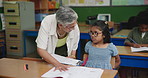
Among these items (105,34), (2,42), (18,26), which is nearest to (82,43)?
(18,26)

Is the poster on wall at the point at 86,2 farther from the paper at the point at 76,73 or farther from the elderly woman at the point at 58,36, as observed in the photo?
the paper at the point at 76,73

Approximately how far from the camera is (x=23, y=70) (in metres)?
1.69

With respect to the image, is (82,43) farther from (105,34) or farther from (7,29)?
(105,34)

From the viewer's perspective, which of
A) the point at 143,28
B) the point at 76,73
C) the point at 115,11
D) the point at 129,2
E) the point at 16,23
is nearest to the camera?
the point at 76,73

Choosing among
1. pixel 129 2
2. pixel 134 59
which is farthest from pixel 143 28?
pixel 129 2

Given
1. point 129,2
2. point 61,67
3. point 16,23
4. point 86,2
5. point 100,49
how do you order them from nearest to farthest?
point 61,67
point 100,49
point 16,23
point 129,2
point 86,2

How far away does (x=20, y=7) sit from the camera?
3998 mm

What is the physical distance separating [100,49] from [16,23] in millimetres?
2661

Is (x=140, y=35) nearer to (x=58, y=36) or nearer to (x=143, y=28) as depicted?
(x=143, y=28)

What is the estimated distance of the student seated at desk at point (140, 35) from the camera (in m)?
2.60

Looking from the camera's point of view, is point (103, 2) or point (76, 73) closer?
point (76, 73)

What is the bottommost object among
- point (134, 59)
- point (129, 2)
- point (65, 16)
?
point (134, 59)

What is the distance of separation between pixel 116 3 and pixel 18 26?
254cm

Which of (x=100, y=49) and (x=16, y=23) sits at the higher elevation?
(x=16, y=23)
